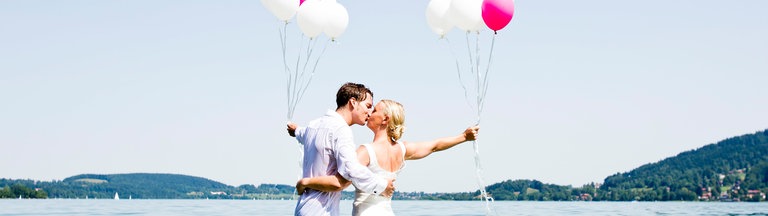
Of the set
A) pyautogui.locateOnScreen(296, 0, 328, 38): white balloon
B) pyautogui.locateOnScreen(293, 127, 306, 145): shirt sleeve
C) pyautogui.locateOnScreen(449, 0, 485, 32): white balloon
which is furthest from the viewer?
pyautogui.locateOnScreen(449, 0, 485, 32): white balloon

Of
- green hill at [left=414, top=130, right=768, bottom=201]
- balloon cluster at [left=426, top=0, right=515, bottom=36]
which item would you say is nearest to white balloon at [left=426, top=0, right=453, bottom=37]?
balloon cluster at [left=426, top=0, right=515, bottom=36]

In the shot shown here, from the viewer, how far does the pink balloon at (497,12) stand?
30.7ft

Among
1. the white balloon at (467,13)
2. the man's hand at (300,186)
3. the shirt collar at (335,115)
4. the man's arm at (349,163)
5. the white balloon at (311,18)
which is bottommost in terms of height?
the man's hand at (300,186)

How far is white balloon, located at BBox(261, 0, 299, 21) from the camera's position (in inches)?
368

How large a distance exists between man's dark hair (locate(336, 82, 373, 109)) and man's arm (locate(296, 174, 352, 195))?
0.49 meters

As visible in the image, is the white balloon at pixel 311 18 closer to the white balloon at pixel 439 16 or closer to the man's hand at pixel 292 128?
the white balloon at pixel 439 16

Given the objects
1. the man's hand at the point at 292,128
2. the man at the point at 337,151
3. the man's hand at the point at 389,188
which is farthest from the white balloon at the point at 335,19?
the man at the point at 337,151

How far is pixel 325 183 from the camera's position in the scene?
5703mm

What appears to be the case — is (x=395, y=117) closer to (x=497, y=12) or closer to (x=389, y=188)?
(x=389, y=188)

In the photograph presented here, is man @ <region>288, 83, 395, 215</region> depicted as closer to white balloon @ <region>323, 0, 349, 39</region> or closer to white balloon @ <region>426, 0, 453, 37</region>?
white balloon @ <region>323, 0, 349, 39</region>

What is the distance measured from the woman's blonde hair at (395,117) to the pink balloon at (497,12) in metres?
3.31

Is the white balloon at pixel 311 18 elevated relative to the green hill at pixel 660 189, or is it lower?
lower

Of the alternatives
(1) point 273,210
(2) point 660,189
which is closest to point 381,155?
(1) point 273,210

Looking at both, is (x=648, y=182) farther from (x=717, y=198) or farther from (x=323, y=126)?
(x=323, y=126)
